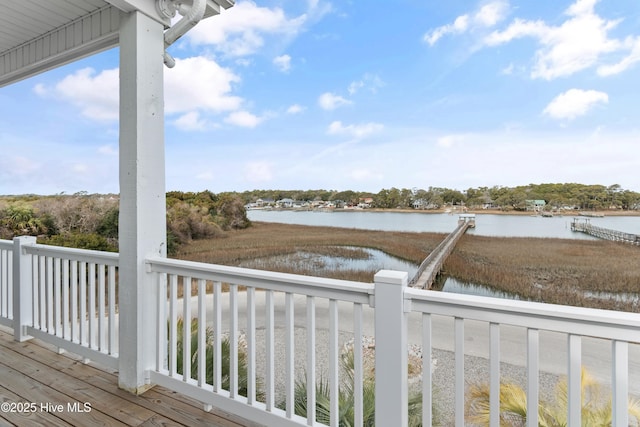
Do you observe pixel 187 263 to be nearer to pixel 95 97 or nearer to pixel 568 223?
pixel 568 223

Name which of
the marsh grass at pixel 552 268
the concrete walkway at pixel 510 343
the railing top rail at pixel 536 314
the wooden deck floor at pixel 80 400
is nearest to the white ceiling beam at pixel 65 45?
the wooden deck floor at pixel 80 400

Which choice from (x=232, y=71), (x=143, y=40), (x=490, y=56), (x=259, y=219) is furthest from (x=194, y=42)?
(x=490, y=56)

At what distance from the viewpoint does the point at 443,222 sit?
3734 mm

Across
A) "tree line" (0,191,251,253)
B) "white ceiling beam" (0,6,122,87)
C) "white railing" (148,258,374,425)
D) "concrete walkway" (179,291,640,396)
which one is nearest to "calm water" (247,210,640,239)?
"tree line" (0,191,251,253)

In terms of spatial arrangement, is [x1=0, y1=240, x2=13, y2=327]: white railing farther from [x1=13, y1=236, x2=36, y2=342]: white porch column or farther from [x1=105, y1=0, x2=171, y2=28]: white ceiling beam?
→ [x1=105, y1=0, x2=171, y2=28]: white ceiling beam

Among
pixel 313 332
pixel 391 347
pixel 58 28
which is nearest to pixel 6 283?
pixel 58 28

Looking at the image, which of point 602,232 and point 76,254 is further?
point 602,232

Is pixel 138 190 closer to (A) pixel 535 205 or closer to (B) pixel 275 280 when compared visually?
(B) pixel 275 280

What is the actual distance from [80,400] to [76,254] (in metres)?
0.97

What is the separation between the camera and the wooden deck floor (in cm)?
173

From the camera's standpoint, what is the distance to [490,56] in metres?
3.84

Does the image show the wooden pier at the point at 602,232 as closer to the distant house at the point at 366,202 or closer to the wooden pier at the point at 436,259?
the wooden pier at the point at 436,259

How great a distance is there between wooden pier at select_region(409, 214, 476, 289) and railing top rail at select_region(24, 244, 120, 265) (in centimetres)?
301

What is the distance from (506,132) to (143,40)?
12.1 feet
